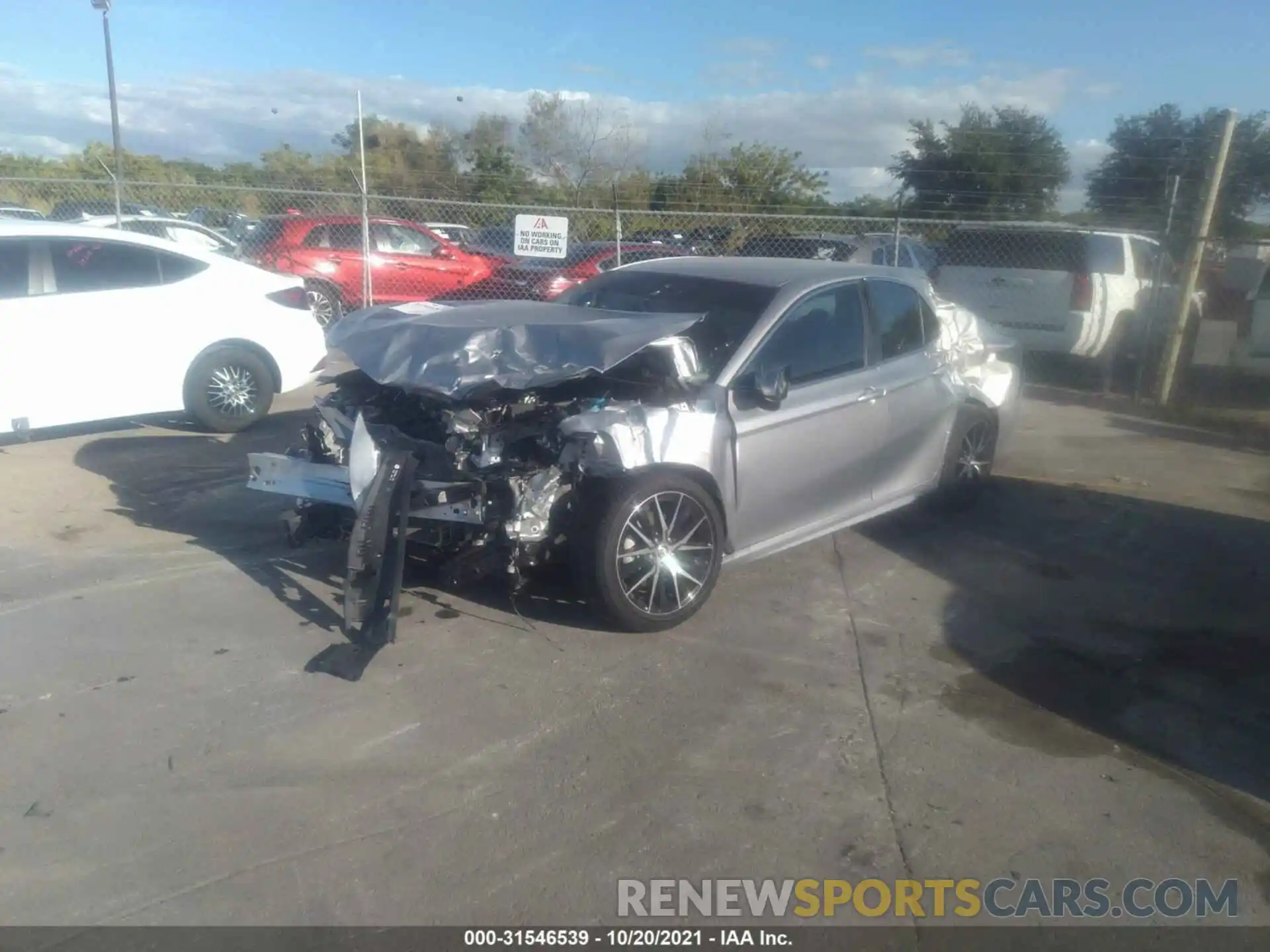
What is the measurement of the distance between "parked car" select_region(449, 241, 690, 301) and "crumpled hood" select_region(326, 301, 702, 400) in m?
9.31

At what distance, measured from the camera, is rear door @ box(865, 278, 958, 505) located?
20.5 ft

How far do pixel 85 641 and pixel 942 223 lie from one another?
9.67 m

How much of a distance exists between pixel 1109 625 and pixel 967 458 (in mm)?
1855

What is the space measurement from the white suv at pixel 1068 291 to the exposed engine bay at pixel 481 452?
328 inches

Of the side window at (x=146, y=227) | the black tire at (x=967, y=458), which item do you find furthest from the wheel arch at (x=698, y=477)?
the side window at (x=146, y=227)

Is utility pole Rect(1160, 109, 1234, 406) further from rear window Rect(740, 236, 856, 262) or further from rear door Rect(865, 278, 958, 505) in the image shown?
rear door Rect(865, 278, 958, 505)

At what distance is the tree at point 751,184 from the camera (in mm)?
21500

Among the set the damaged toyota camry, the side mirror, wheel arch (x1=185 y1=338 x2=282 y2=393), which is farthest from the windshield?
wheel arch (x1=185 y1=338 x2=282 y2=393)

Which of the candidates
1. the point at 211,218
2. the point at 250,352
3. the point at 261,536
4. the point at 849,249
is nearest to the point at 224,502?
the point at 261,536

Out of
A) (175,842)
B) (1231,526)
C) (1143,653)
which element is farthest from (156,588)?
(1231,526)

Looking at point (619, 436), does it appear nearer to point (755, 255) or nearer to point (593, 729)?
point (593, 729)

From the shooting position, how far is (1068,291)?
12609 millimetres

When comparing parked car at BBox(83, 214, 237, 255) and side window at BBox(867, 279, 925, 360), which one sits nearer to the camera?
side window at BBox(867, 279, 925, 360)

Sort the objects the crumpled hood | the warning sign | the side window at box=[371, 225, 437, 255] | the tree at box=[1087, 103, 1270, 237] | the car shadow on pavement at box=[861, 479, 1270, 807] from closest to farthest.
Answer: the car shadow on pavement at box=[861, 479, 1270, 807]
the crumpled hood
the warning sign
the side window at box=[371, 225, 437, 255]
the tree at box=[1087, 103, 1270, 237]
